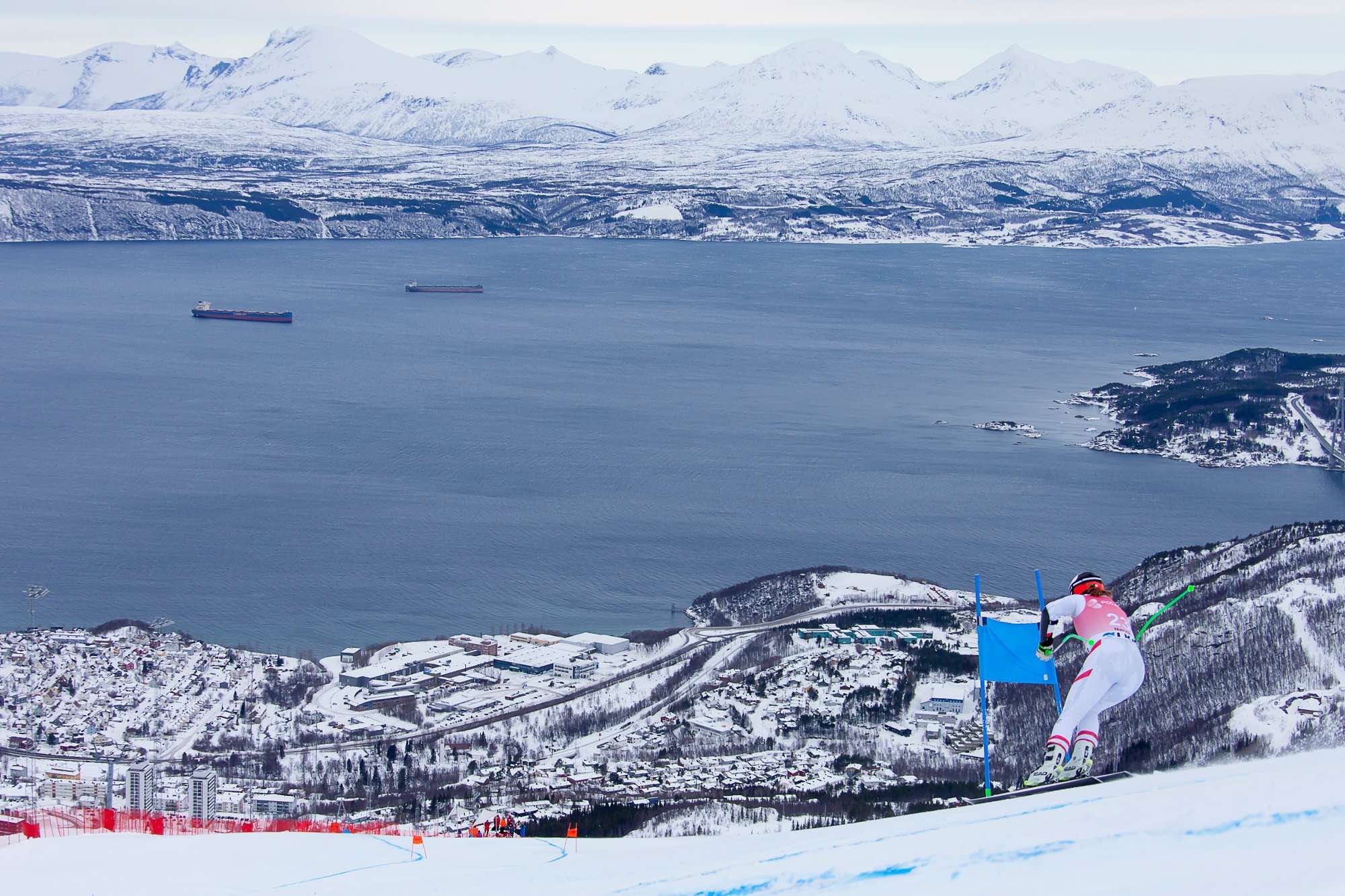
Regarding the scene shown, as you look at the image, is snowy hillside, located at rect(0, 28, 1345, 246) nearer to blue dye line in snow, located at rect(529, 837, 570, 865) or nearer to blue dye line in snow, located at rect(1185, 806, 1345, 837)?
blue dye line in snow, located at rect(529, 837, 570, 865)

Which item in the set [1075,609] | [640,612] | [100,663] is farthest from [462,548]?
[1075,609]

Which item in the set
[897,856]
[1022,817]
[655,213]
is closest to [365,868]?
[897,856]

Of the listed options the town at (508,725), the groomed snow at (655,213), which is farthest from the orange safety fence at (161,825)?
the groomed snow at (655,213)

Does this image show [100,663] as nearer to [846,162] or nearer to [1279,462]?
[1279,462]

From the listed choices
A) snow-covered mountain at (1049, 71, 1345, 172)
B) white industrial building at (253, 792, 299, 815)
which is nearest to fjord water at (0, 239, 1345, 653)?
white industrial building at (253, 792, 299, 815)

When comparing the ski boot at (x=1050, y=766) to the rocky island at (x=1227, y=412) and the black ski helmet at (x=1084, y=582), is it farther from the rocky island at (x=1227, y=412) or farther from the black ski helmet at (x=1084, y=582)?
the rocky island at (x=1227, y=412)

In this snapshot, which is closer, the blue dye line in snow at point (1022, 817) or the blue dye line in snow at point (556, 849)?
the blue dye line in snow at point (1022, 817)

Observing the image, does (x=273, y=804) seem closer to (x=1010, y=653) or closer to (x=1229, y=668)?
(x=1229, y=668)
